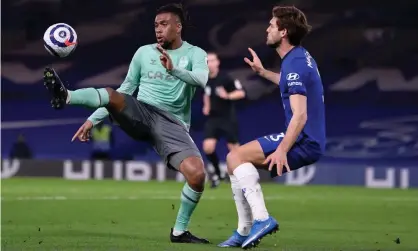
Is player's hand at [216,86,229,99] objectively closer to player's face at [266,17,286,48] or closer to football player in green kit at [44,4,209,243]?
football player in green kit at [44,4,209,243]

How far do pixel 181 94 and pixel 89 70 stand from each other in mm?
13720

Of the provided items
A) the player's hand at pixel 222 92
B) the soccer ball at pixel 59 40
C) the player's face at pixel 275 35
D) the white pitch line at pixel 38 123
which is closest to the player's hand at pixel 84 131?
the soccer ball at pixel 59 40

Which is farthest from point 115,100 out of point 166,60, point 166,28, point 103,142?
point 103,142

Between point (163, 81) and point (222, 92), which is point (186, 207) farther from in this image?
point (222, 92)

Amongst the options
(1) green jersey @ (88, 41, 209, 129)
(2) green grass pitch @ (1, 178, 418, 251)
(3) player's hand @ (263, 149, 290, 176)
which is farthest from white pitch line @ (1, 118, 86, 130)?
(3) player's hand @ (263, 149, 290, 176)

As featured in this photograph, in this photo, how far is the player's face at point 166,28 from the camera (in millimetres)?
8734

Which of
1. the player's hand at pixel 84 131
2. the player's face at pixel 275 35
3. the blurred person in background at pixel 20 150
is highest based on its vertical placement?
the player's face at pixel 275 35

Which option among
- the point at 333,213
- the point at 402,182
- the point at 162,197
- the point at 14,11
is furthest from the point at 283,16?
the point at 14,11

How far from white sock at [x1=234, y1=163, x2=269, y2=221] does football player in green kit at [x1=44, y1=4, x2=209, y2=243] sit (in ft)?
2.69

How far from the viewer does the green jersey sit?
8.62m

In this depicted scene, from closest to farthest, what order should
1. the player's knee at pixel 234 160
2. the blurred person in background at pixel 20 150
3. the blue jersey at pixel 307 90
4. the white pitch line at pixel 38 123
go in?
the blue jersey at pixel 307 90
the player's knee at pixel 234 160
the blurred person in background at pixel 20 150
the white pitch line at pixel 38 123

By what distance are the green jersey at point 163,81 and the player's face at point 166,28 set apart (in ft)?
0.31

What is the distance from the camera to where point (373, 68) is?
69.7ft

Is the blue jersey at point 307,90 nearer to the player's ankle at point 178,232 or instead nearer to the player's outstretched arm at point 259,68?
the player's outstretched arm at point 259,68
